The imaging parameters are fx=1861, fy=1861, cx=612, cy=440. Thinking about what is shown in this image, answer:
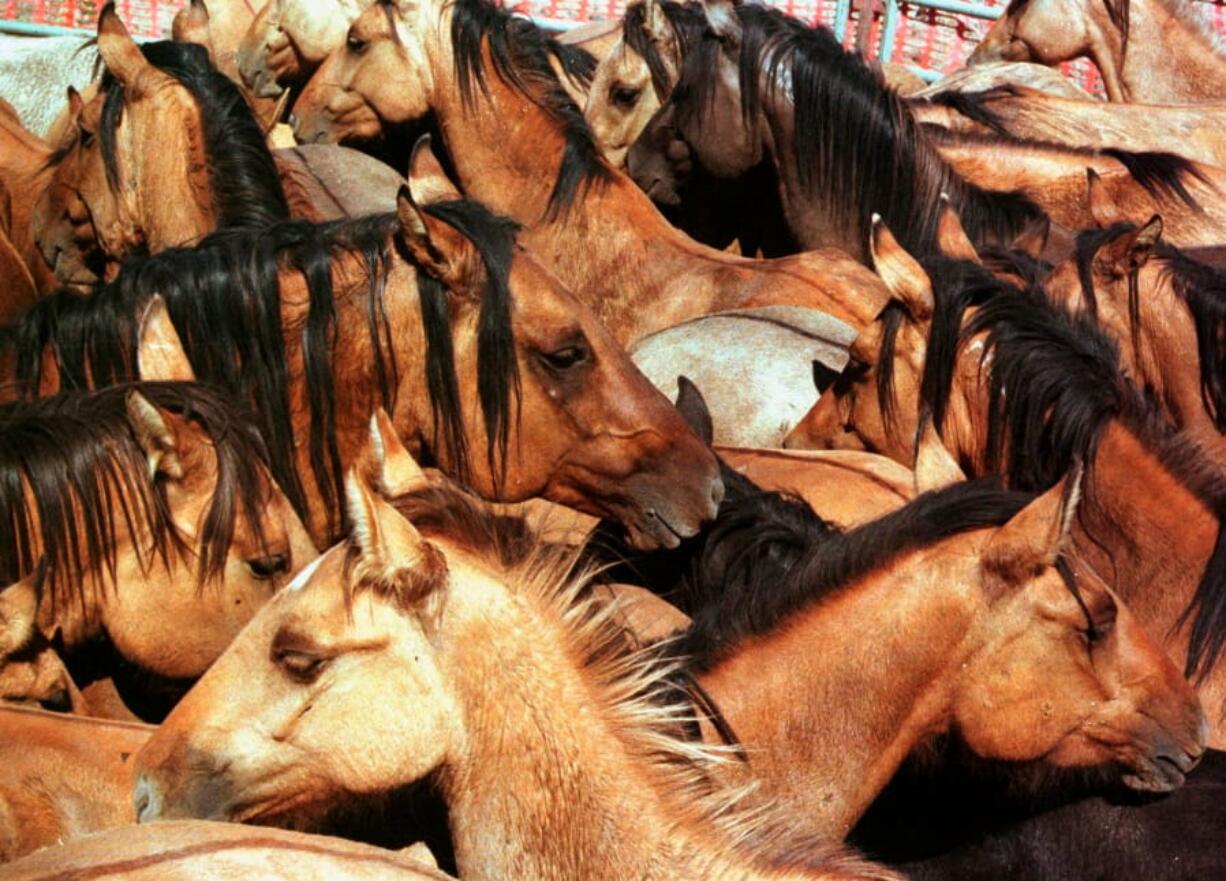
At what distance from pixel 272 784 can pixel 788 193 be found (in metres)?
3.82

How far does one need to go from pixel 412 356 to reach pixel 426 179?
851 millimetres

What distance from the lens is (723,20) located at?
5.85 m

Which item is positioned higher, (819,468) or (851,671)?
(851,671)

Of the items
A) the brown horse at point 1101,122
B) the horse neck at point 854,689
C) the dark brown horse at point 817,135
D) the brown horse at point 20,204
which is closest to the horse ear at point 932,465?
the horse neck at point 854,689

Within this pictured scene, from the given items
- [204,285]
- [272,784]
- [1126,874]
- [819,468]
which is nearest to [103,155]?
[204,285]

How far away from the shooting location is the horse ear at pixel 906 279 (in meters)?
4.19

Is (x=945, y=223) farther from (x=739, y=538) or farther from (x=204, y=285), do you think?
(x=204, y=285)

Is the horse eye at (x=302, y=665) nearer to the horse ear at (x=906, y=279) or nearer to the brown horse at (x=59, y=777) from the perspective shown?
the brown horse at (x=59, y=777)

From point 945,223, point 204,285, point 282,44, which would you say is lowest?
point 282,44

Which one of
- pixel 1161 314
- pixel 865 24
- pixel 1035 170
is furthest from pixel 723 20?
pixel 865 24

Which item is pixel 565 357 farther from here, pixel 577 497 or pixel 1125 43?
pixel 1125 43

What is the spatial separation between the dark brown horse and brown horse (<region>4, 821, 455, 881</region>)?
392 cm

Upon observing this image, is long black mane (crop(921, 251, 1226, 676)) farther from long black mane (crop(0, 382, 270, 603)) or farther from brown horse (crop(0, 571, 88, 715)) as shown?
brown horse (crop(0, 571, 88, 715))

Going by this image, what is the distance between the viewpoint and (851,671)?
115 inches
